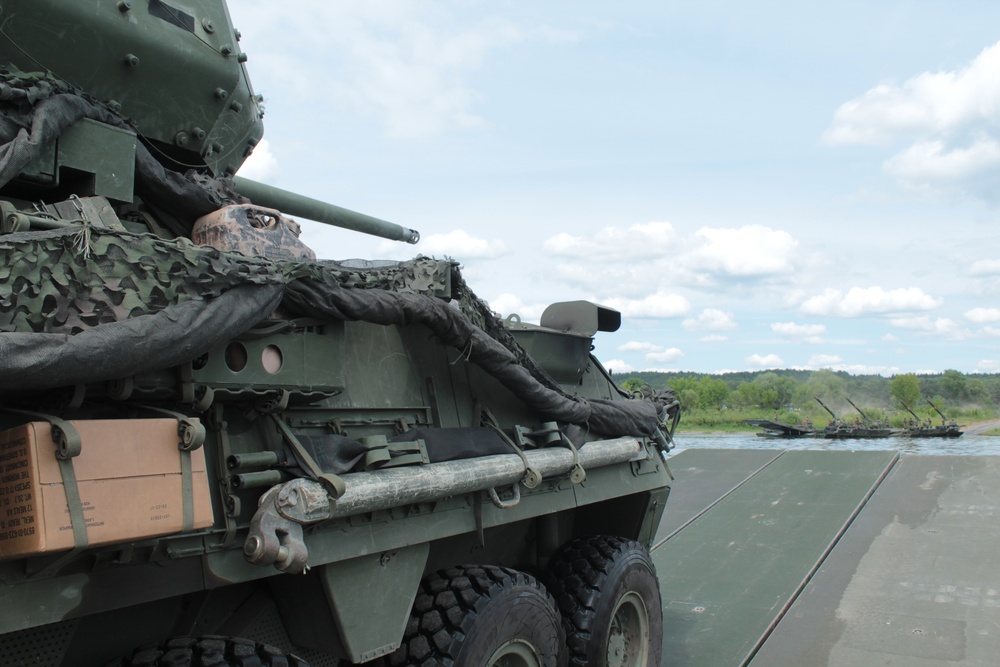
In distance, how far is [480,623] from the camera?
388 centimetres

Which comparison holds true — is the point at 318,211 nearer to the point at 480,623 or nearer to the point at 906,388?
the point at 480,623

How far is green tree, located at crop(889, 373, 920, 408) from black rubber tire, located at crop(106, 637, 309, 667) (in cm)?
4497

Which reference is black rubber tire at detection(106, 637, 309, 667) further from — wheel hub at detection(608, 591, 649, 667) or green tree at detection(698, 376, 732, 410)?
green tree at detection(698, 376, 732, 410)

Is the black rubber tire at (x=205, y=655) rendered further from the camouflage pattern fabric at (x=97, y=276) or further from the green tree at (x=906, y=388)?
the green tree at (x=906, y=388)

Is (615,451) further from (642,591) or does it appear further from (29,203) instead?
(29,203)

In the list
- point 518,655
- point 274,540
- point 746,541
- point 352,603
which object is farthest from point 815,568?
point 274,540

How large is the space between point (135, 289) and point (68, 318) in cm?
21

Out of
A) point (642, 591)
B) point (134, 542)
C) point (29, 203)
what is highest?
point (29, 203)

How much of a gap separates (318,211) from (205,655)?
10.9ft

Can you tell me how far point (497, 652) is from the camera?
399cm

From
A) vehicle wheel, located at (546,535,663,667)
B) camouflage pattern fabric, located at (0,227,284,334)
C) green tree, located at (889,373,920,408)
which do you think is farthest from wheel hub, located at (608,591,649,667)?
green tree, located at (889,373,920,408)

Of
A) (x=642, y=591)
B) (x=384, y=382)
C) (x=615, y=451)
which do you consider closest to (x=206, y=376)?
(x=384, y=382)

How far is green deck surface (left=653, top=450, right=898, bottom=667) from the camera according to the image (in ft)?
22.2

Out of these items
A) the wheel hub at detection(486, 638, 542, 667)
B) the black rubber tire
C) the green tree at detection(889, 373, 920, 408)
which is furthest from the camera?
the green tree at detection(889, 373, 920, 408)
